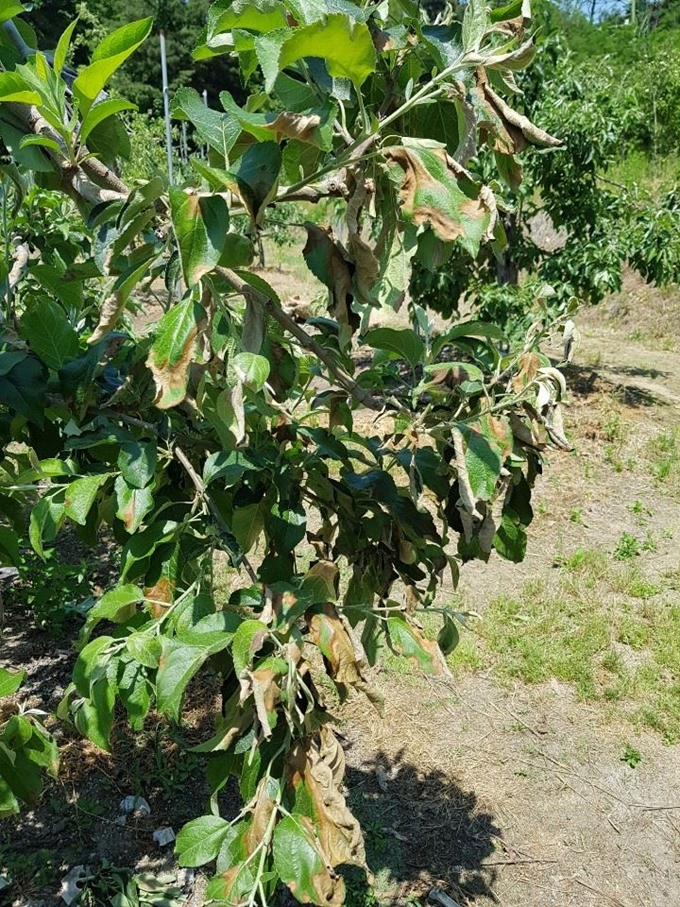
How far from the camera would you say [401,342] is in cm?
106

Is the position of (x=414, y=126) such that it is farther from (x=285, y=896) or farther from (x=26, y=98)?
(x=285, y=896)

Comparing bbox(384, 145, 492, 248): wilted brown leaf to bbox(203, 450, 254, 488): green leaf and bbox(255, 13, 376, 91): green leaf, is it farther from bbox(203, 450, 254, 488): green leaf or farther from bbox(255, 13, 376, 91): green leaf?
bbox(203, 450, 254, 488): green leaf

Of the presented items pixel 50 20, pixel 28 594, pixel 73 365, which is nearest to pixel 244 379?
pixel 73 365

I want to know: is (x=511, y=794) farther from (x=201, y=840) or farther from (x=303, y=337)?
(x=303, y=337)

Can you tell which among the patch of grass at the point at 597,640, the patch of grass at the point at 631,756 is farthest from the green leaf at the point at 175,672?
the patch of grass at the point at 597,640

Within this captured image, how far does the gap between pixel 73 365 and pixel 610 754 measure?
2317mm

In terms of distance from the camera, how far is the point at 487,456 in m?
0.92

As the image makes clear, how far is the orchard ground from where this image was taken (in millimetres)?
2191

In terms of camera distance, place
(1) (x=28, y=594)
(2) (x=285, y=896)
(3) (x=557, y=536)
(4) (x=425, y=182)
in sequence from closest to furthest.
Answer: (4) (x=425, y=182), (2) (x=285, y=896), (1) (x=28, y=594), (3) (x=557, y=536)

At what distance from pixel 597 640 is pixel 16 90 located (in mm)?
3060

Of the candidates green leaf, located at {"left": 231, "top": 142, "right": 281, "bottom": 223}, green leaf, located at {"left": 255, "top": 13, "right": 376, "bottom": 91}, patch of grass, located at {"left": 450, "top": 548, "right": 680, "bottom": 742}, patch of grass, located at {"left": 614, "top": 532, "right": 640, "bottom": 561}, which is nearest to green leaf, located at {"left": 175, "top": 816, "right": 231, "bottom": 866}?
green leaf, located at {"left": 231, "top": 142, "right": 281, "bottom": 223}

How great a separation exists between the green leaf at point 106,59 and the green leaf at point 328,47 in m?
0.19

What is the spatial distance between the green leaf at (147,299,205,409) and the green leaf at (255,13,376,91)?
223mm

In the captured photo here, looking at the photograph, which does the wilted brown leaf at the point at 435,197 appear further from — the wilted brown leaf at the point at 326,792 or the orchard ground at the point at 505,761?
the orchard ground at the point at 505,761
